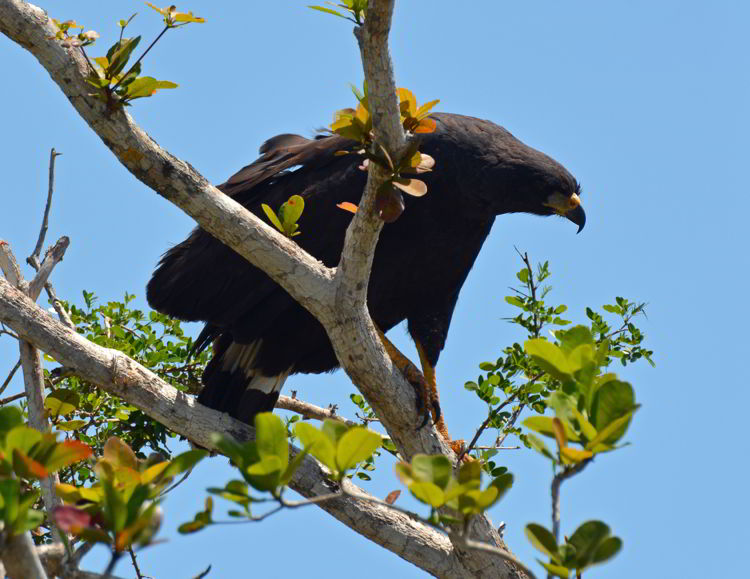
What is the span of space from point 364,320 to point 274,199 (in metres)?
1.23

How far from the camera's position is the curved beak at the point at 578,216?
16.1ft

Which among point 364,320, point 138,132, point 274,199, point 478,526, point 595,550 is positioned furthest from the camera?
point 274,199

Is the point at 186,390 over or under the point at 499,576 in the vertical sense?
over

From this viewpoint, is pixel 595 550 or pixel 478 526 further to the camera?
pixel 478 526

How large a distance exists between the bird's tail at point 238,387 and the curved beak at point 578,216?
1472 mm

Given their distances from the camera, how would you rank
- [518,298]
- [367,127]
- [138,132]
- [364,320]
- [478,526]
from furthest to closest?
[518,298], [478,526], [364,320], [138,132], [367,127]

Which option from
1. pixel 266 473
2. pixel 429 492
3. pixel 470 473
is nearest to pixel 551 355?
pixel 470 473

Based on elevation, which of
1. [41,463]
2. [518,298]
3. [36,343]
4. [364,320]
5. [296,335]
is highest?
[518,298]

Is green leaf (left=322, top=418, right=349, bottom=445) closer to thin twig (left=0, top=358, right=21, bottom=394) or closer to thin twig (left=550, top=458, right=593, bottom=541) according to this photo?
thin twig (left=550, top=458, right=593, bottom=541)

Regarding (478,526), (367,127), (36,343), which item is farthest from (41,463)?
(478,526)

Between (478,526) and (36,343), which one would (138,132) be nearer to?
(36,343)

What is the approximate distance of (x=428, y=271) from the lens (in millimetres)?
4590

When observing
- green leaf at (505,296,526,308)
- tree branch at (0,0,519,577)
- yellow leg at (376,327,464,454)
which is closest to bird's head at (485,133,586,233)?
green leaf at (505,296,526,308)

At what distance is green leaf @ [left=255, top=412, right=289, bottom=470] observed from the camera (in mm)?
2055
